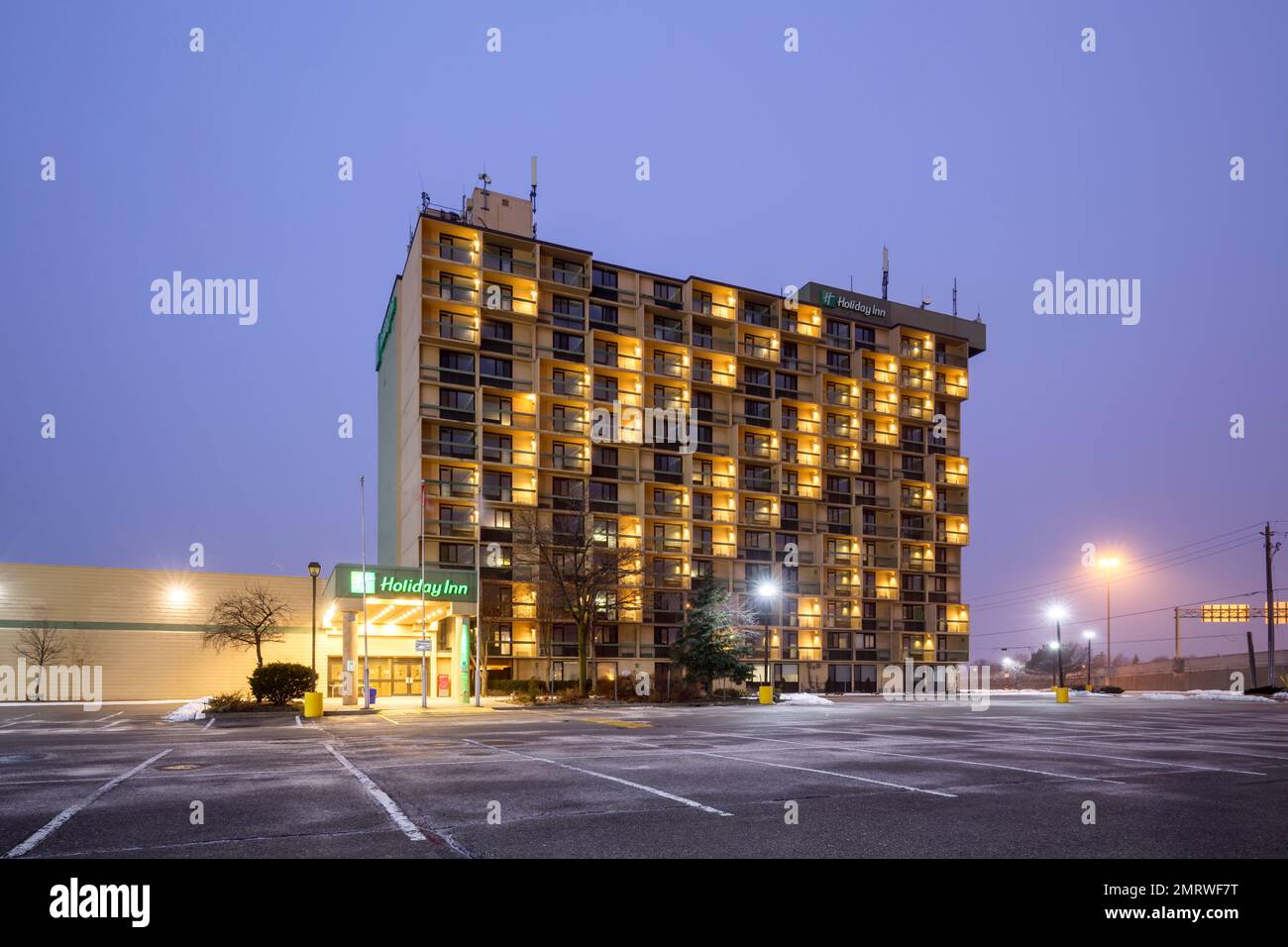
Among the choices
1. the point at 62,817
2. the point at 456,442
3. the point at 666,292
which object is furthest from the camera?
the point at 666,292

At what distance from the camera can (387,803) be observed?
1116 cm

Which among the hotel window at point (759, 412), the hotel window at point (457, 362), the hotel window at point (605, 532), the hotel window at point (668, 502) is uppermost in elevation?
the hotel window at point (457, 362)

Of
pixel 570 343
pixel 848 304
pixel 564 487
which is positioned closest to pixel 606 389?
pixel 570 343

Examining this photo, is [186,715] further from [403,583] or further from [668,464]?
[668,464]

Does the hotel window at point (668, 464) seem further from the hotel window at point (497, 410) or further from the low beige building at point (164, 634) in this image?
A: the low beige building at point (164, 634)

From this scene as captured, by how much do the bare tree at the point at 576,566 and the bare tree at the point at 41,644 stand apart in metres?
29.0

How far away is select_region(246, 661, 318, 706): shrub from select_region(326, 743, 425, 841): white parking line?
22.6m

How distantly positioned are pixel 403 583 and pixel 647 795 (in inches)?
1379

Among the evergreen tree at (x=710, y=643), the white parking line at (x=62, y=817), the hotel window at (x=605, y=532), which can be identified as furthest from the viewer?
the hotel window at (x=605, y=532)

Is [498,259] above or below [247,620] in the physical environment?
above

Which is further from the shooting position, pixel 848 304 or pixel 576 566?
pixel 848 304

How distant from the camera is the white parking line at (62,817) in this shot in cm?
851

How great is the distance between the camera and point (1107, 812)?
34.3ft

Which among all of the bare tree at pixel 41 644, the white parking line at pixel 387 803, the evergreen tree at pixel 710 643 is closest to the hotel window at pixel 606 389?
the evergreen tree at pixel 710 643
